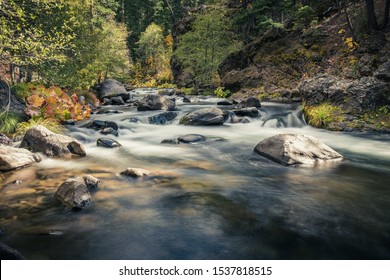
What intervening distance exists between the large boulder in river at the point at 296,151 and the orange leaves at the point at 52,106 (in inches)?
362

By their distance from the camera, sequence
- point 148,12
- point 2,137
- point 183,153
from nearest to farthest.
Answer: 1. point 183,153
2. point 2,137
3. point 148,12

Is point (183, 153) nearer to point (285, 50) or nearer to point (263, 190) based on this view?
point (263, 190)

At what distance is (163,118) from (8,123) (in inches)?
262

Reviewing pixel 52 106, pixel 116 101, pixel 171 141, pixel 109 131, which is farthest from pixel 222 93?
pixel 171 141

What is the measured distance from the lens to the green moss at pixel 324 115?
43.2 ft

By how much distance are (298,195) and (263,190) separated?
2.25 ft

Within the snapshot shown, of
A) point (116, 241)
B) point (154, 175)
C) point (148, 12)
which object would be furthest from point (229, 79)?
point (148, 12)

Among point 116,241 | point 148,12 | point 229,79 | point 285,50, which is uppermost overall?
point 148,12

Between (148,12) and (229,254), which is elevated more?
(148,12)

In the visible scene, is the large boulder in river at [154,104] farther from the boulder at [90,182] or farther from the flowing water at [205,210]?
the boulder at [90,182]

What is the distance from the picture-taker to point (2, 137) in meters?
10.3

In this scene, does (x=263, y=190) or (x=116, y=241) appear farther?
(x=263, y=190)

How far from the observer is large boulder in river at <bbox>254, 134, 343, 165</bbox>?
802 centimetres
